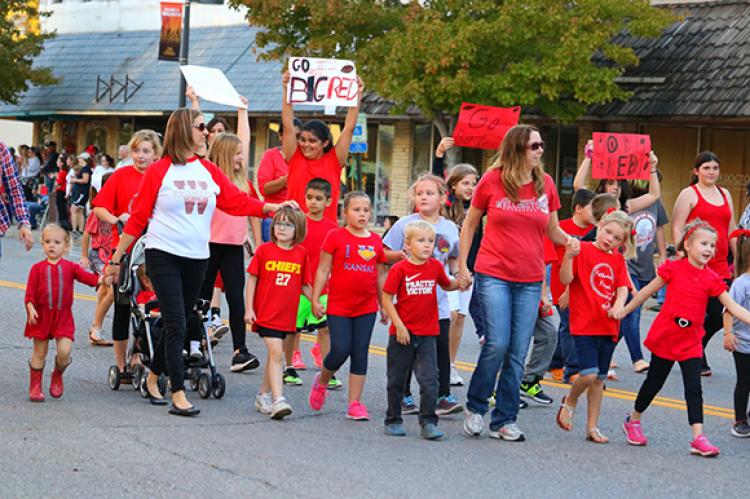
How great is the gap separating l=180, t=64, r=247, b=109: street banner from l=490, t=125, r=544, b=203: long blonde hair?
3.76m

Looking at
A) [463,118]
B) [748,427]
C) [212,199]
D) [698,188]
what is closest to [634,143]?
[698,188]

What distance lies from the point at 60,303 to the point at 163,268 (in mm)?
949

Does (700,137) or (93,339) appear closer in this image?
(93,339)

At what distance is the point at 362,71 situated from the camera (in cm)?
2481

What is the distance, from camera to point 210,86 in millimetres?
12195

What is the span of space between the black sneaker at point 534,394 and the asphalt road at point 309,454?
0.61 ft

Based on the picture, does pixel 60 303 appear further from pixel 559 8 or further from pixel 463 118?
pixel 559 8

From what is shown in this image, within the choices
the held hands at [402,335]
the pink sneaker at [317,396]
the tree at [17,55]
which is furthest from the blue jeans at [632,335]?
the tree at [17,55]

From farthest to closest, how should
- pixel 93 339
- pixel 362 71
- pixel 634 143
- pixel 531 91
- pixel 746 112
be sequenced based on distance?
pixel 362 71, pixel 531 91, pixel 746 112, pixel 634 143, pixel 93 339

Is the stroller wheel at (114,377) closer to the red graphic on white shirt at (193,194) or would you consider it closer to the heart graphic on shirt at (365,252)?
the red graphic on white shirt at (193,194)

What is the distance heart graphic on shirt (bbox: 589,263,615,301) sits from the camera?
874cm

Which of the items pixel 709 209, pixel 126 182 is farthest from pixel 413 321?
pixel 709 209

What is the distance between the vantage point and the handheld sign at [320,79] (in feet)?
37.7

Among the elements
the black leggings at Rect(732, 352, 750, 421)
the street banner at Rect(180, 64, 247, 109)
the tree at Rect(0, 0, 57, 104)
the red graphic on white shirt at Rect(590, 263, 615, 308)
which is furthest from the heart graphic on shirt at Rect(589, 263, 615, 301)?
the tree at Rect(0, 0, 57, 104)
